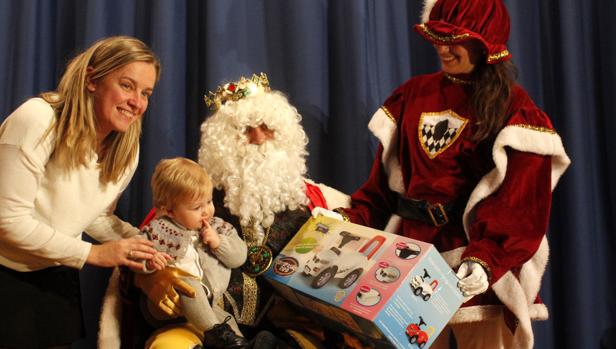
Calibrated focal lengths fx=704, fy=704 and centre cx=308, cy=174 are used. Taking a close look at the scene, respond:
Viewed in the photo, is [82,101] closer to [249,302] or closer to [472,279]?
[249,302]

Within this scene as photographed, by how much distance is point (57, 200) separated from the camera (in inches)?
79.8

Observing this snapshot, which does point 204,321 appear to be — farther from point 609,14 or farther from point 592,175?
point 609,14

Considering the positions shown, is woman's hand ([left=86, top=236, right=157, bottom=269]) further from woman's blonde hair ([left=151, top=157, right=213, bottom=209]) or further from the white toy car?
the white toy car

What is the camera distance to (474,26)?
2.24 m

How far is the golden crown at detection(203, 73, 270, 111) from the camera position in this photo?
2646 mm

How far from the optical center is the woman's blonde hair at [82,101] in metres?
1.98

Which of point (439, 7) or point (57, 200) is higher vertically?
point (439, 7)

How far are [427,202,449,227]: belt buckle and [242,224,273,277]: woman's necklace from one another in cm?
56

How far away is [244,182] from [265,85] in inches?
16.8

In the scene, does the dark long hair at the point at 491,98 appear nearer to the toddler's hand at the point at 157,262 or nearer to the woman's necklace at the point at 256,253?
the woman's necklace at the point at 256,253

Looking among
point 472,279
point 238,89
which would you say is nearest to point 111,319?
point 238,89

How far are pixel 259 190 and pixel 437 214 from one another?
24.7 inches

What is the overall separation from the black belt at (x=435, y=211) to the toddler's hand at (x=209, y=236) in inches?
26.3

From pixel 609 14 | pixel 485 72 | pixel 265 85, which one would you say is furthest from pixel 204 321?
pixel 609 14
